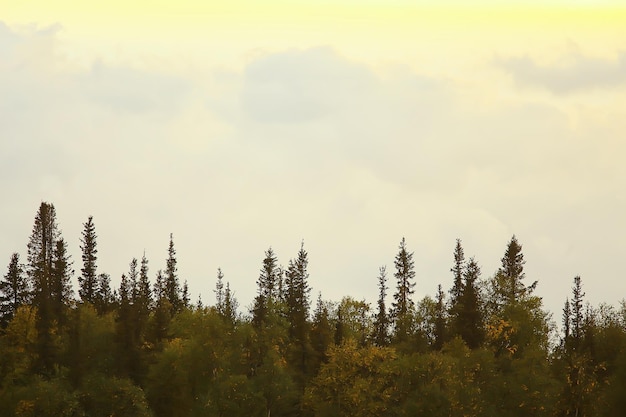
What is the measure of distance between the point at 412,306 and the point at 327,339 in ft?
79.7

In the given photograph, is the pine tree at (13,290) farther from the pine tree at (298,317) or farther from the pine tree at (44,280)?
the pine tree at (298,317)

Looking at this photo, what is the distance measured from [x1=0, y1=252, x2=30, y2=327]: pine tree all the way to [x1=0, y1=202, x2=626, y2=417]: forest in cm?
18

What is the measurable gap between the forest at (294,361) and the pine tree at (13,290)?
0.18 m

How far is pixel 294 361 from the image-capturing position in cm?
12756

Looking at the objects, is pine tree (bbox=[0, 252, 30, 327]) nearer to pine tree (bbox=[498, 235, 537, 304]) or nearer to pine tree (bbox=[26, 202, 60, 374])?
pine tree (bbox=[26, 202, 60, 374])

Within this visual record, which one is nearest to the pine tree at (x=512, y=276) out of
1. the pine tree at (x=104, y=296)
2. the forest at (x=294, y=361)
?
the forest at (x=294, y=361)

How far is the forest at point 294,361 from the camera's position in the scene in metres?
107

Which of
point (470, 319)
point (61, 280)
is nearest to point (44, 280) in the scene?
point (61, 280)

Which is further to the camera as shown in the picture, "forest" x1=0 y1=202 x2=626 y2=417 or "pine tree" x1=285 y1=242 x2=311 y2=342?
"pine tree" x1=285 y1=242 x2=311 y2=342

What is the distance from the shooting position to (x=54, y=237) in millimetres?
157000

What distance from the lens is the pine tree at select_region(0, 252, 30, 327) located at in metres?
141

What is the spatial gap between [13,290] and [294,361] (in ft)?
129

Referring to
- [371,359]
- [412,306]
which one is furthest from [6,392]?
[412,306]

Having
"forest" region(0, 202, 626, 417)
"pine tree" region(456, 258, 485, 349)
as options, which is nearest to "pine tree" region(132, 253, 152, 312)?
"forest" region(0, 202, 626, 417)
